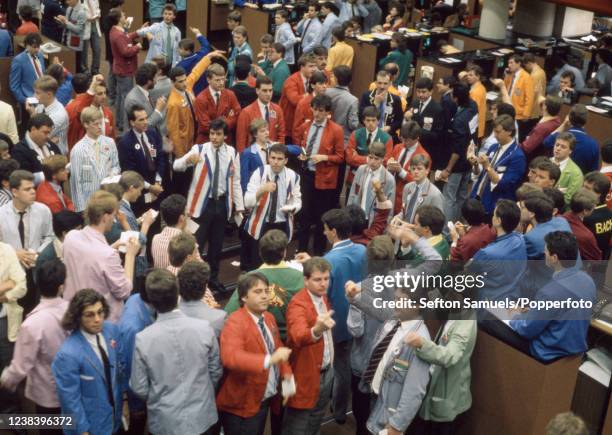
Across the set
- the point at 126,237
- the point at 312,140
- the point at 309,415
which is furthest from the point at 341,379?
the point at 312,140

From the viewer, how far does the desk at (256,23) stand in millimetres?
12414

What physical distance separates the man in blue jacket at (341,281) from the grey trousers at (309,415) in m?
0.49

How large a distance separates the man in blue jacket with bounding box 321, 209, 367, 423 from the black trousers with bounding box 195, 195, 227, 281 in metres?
1.60

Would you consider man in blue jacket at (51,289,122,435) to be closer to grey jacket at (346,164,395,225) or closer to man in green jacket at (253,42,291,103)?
grey jacket at (346,164,395,225)

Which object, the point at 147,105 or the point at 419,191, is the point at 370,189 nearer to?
the point at 419,191

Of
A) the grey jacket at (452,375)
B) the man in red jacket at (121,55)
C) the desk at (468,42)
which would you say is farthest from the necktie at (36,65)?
the desk at (468,42)

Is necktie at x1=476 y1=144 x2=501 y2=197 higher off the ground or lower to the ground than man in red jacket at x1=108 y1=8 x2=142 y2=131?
lower

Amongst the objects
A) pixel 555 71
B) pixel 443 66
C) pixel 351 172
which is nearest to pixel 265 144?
pixel 351 172

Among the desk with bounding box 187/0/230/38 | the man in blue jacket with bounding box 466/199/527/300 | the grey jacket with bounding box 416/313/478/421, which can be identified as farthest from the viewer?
the desk with bounding box 187/0/230/38

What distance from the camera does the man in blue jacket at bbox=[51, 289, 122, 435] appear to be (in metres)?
3.82

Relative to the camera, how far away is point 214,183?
21.1 feet

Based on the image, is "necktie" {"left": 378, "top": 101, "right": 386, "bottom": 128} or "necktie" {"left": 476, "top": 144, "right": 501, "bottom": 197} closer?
"necktie" {"left": 476, "top": 144, "right": 501, "bottom": 197}

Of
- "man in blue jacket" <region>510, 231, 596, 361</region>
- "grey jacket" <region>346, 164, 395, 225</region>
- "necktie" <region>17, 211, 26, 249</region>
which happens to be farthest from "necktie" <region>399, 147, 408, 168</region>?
"necktie" <region>17, 211, 26, 249</region>

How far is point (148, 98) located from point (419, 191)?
9.90 ft
